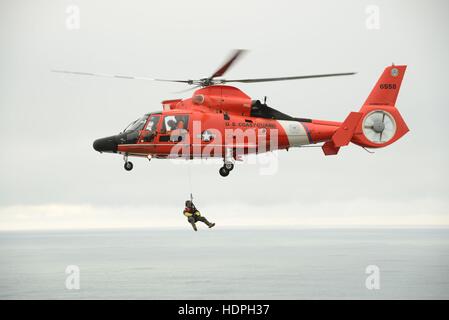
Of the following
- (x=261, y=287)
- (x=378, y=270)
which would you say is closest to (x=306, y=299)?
(x=261, y=287)

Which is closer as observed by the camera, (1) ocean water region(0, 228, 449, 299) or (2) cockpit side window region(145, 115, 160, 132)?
(2) cockpit side window region(145, 115, 160, 132)

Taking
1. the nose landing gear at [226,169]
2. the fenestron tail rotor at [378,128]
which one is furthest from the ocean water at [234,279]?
the nose landing gear at [226,169]

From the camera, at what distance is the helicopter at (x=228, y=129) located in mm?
24578

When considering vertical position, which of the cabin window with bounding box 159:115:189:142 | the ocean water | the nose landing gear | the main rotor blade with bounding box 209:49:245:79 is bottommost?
the ocean water

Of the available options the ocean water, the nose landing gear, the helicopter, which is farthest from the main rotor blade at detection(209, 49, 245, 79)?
the ocean water

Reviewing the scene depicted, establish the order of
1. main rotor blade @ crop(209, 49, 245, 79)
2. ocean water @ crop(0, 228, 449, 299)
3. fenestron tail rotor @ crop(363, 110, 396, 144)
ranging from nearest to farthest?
1. main rotor blade @ crop(209, 49, 245, 79)
2. fenestron tail rotor @ crop(363, 110, 396, 144)
3. ocean water @ crop(0, 228, 449, 299)

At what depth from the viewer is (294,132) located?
25.8 meters

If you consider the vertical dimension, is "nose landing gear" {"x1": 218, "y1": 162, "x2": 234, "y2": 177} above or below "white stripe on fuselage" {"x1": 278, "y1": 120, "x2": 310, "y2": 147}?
below

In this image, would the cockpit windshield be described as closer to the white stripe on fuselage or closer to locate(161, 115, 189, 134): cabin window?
locate(161, 115, 189, 134): cabin window

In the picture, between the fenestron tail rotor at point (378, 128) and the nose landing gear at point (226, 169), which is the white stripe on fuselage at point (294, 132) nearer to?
the fenestron tail rotor at point (378, 128)

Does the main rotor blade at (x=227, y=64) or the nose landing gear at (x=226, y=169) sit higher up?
the main rotor blade at (x=227, y=64)

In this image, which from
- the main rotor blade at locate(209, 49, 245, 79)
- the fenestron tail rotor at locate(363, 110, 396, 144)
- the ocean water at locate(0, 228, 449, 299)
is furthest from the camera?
the ocean water at locate(0, 228, 449, 299)

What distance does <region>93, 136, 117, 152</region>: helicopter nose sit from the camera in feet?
81.5
